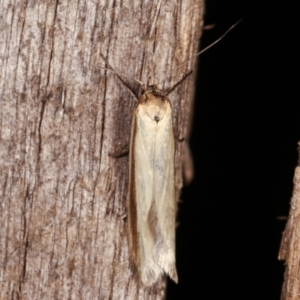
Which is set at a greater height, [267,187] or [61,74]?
[61,74]

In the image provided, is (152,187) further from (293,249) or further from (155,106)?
(293,249)

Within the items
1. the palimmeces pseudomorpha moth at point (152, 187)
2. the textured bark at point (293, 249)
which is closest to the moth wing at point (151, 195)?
the palimmeces pseudomorpha moth at point (152, 187)

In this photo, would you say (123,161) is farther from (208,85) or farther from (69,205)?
(208,85)

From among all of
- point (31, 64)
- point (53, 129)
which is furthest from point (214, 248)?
point (31, 64)

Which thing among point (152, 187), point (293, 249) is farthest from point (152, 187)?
point (293, 249)

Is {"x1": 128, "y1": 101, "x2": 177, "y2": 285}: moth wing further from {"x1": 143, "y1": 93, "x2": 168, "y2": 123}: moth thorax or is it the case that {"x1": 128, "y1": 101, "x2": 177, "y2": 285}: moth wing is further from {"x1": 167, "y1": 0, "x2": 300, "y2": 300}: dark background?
{"x1": 167, "y1": 0, "x2": 300, "y2": 300}: dark background

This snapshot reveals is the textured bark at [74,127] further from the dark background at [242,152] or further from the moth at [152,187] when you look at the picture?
the dark background at [242,152]
